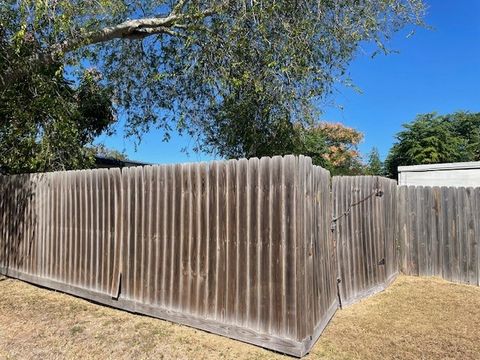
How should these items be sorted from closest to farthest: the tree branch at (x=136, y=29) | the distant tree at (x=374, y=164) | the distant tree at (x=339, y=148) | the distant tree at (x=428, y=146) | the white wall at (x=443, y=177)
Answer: the tree branch at (x=136, y=29) → the white wall at (x=443, y=177) → the distant tree at (x=428, y=146) → the distant tree at (x=339, y=148) → the distant tree at (x=374, y=164)

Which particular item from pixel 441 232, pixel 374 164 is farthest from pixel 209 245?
pixel 374 164

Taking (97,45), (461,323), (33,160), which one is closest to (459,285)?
(461,323)

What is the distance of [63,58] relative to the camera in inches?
350

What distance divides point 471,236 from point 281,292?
4.92m

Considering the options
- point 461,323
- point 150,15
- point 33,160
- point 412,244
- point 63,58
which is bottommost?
point 461,323

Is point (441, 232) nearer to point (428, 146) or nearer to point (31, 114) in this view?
point (31, 114)

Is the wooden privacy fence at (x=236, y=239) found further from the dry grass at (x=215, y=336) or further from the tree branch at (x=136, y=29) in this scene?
the tree branch at (x=136, y=29)

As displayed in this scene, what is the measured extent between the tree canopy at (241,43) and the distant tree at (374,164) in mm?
19156

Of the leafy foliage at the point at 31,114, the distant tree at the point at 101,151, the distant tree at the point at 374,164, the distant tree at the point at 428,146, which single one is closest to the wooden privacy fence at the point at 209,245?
the leafy foliage at the point at 31,114

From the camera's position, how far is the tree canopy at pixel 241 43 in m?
8.30

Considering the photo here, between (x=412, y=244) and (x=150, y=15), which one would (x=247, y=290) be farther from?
(x=150, y=15)

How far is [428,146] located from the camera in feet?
73.9

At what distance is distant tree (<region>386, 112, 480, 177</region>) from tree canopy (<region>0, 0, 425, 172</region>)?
49.3 feet

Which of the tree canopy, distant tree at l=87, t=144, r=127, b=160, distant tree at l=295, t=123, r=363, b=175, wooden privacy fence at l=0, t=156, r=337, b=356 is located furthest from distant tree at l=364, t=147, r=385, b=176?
wooden privacy fence at l=0, t=156, r=337, b=356
